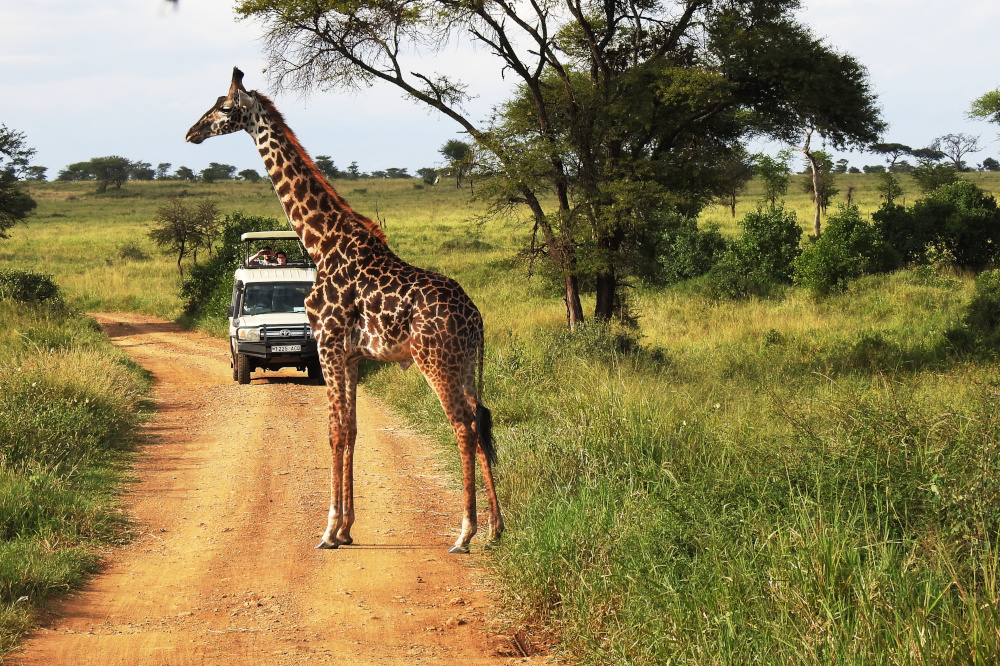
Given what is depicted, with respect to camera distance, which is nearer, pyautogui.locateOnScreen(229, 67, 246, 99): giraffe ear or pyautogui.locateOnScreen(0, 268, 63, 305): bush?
pyautogui.locateOnScreen(229, 67, 246, 99): giraffe ear

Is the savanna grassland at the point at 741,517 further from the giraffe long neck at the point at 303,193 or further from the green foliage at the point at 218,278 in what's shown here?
the green foliage at the point at 218,278

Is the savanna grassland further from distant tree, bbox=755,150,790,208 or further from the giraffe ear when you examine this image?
distant tree, bbox=755,150,790,208

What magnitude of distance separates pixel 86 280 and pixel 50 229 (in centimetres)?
2706

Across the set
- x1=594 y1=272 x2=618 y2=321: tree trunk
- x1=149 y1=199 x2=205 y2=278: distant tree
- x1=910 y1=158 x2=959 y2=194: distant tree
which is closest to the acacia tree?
x1=594 y1=272 x2=618 y2=321: tree trunk

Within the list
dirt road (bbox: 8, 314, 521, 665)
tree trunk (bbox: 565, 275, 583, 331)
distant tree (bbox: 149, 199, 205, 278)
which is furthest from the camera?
distant tree (bbox: 149, 199, 205, 278)

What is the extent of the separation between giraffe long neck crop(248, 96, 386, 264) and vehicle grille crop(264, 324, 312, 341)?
7959mm

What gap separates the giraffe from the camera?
22.7 ft

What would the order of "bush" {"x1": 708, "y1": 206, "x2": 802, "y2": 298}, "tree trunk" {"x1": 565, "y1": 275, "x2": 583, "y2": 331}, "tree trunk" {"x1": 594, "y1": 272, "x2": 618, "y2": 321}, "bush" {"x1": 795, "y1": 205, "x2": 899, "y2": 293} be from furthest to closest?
"bush" {"x1": 708, "y1": 206, "x2": 802, "y2": 298}, "bush" {"x1": 795, "y1": 205, "x2": 899, "y2": 293}, "tree trunk" {"x1": 594, "y1": 272, "x2": 618, "y2": 321}, "tree trunk" {"x1": 565, "y1": 275, "x2": 583, "y2": 331}

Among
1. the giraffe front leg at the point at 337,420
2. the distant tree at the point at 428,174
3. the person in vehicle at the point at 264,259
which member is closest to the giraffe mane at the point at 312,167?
the giraffe front leg at the point at 337,420

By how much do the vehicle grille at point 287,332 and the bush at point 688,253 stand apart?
52.8 ft

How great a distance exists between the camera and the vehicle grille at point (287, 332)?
15.6m

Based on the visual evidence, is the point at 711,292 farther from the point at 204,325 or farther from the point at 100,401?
the point at 100,401

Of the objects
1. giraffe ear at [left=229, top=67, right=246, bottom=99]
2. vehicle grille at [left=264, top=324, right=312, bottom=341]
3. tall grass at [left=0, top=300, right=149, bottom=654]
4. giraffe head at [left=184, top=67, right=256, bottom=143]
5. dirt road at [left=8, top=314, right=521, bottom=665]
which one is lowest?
dirt road at [left=8, top=314, right=521, bottom=665]

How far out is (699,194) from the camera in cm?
1706
